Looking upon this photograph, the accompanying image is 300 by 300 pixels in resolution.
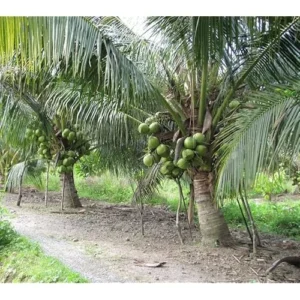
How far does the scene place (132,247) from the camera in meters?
2.79

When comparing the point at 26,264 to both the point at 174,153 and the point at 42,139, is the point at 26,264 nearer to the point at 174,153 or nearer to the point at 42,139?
the point at 174,153

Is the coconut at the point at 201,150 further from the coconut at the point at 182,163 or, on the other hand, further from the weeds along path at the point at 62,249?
the weeds along path at the point at 62,249

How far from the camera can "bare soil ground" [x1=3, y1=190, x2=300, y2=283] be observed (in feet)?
7.01

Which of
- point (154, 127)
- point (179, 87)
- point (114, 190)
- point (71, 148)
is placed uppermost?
point (179, 87)

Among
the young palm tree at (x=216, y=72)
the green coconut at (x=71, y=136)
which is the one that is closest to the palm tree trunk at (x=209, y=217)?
the young palm tree at (x=216, y=72)

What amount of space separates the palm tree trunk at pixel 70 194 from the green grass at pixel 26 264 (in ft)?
3.87

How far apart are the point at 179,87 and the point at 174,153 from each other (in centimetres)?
44

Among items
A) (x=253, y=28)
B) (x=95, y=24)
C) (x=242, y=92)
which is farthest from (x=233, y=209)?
(x=95, y=24)

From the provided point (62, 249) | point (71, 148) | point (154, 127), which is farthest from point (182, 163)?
point (71, 148)

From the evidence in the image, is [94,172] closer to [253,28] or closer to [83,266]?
[83,266]

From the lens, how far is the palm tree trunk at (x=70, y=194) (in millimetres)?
4041

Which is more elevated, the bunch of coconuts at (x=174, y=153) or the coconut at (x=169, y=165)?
the bunch of coconuts at (x=174, y=153)

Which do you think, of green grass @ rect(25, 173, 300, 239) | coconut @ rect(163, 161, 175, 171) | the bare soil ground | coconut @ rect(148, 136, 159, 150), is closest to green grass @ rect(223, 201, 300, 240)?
green grass @ rect(25, 173, 300, 239)

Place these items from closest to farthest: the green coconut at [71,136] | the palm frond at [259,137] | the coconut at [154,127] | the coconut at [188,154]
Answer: the palm frond at [259,137], the coconut at [188,154], the coconut at [154,127], the green coconut at [71,136]
